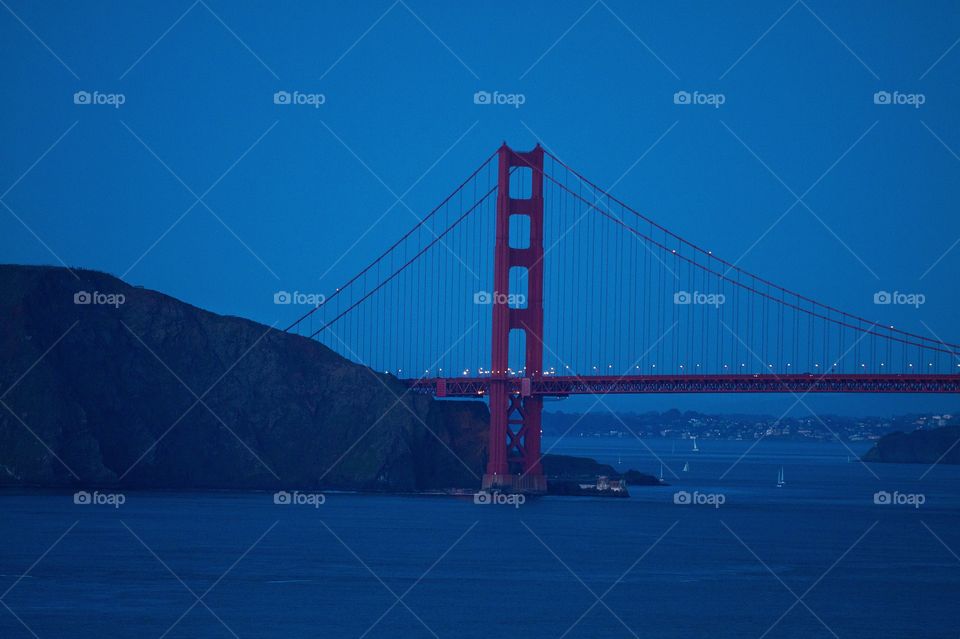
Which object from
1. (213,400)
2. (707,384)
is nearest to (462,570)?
(707,384)

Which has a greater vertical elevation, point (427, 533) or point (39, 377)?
point (39, 377)

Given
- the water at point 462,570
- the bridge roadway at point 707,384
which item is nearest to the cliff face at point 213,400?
the water at point 462,570

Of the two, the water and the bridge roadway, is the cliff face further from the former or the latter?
the bridge roadway

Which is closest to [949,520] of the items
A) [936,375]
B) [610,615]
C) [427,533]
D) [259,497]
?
[936,375]

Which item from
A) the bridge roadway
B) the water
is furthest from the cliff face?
the bridge roadway

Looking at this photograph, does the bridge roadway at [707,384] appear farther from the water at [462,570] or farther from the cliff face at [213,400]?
the cliff face at [213,400]

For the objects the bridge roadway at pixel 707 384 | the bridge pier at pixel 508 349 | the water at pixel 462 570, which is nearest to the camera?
the water at pixel 462 570

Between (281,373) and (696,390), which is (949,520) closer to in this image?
(696,390)
